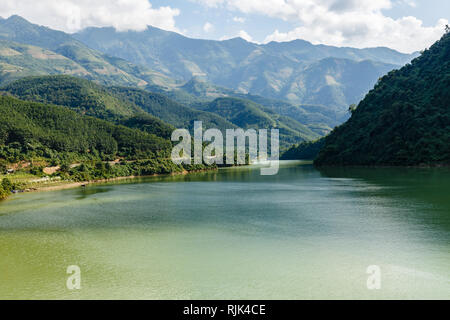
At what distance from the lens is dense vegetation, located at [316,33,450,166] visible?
76.1 metres

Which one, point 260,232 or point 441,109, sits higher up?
point 441,109

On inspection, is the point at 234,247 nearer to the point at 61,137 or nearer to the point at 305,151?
the point at 61,137

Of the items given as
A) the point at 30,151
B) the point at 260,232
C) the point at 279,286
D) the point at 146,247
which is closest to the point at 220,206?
the point at 260,232

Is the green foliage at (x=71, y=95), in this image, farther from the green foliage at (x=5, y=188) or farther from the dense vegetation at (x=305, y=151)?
the green foliage at (x=5, y=188)

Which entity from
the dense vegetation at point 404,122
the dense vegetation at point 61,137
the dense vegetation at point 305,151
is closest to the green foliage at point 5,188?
the dense vegetation at point 61,137

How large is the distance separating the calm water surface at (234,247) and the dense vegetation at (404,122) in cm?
3596

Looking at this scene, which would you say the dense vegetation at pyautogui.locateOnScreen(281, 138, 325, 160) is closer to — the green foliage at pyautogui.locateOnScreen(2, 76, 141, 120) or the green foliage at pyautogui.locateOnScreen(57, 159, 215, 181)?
the green foliage at pyautogui.locateOnScreen(57, 159, 215, 181)

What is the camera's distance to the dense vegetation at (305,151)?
153m

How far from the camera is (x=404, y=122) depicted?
83.1m

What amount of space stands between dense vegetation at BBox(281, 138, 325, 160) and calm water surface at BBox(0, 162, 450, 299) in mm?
109880

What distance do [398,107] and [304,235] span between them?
7006cm
